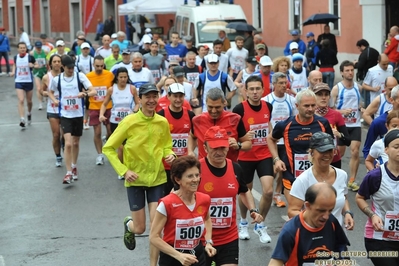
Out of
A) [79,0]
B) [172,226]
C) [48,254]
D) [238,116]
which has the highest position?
[79,0]

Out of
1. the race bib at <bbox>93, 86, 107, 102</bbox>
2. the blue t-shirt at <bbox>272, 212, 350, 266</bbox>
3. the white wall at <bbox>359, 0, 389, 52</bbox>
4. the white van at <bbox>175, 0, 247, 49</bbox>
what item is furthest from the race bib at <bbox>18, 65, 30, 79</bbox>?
the blue t-shirt at <bbox>272, 212, 350, 266</bbox>

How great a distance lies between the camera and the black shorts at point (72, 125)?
13.8 metres

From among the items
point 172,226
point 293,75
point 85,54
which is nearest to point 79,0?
point 85,54

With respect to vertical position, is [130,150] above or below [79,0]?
below

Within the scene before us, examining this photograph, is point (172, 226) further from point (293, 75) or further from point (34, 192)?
point (293, 75)

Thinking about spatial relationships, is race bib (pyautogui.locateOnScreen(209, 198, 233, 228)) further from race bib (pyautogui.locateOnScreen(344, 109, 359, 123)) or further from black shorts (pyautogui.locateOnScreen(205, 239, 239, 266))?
race bib (pyautogui.locateOnScreen(344, 109, 359, 123))

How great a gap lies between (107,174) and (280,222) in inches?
176

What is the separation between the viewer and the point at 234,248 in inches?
287

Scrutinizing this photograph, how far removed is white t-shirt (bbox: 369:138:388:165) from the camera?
833 centimetres

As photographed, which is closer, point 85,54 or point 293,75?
point 293,75

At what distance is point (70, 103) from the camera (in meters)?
13.9

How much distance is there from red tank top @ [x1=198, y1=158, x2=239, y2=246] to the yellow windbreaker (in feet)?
5.08

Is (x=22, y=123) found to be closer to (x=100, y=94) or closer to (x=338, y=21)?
(x=100, y=94)

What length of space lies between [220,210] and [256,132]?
292 centimetres
